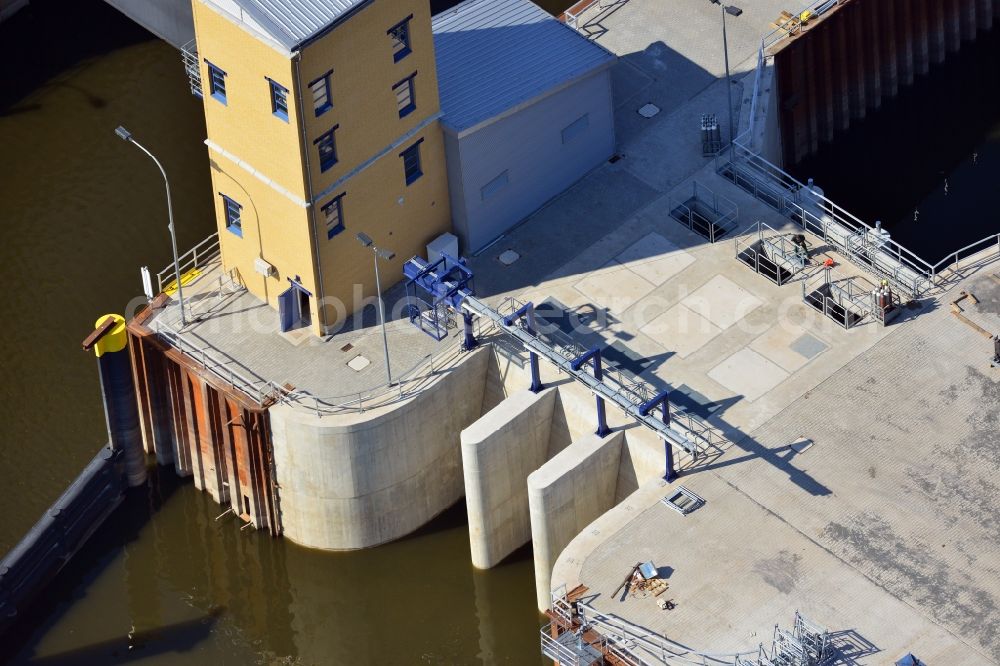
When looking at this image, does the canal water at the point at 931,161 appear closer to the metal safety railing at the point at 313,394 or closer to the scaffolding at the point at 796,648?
the metal safety railing at the point at 313,394

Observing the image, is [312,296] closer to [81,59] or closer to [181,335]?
[181,335]

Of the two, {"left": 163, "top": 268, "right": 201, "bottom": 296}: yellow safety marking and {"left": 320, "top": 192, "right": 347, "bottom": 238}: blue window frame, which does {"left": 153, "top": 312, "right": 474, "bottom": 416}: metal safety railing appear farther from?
{"left": 320, "top": 192, "right": 347, "bottom": 238}: blue window frame

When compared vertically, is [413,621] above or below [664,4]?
below

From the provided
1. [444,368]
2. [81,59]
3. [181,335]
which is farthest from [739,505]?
[81,59]

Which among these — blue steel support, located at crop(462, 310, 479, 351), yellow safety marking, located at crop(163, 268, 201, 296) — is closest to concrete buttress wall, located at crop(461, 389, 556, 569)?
blue steel support, located at crop(462, 310, 479, 351)

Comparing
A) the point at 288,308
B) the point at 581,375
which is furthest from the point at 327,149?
the point at 581,375

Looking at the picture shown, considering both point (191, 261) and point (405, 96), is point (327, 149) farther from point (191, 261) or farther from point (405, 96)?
point (191, 261)
